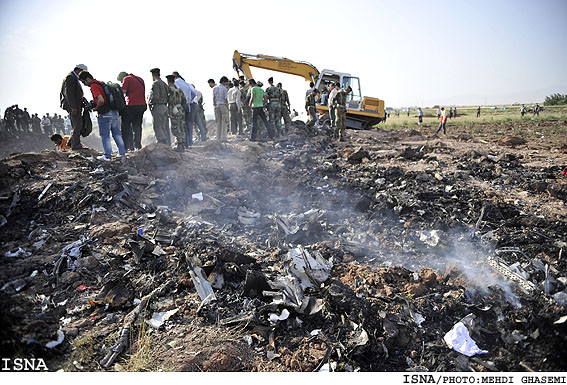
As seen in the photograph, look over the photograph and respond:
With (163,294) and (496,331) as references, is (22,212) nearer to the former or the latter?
(163,294)

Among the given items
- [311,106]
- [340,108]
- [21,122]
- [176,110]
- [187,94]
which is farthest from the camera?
[21,122]

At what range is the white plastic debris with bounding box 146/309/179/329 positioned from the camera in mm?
2557

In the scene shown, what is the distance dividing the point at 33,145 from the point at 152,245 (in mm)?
16559

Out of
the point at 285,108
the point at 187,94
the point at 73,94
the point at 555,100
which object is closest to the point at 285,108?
the point at 285,108

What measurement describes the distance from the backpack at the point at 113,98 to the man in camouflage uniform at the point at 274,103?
181 inches

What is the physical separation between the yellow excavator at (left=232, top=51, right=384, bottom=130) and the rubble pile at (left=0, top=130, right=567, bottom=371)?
25.5 feet

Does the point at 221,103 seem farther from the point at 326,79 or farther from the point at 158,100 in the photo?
the point at 326,79

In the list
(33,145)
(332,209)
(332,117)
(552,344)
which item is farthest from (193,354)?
(33,145)

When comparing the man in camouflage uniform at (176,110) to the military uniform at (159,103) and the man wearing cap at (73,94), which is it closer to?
Result: the military uniform at (159,103)

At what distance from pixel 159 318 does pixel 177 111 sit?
520 centimetres

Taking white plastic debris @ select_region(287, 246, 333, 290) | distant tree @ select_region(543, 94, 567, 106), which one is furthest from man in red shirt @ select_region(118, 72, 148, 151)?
distant tree @ select_region(543, 94, 567, 106)

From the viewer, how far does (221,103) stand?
8906 mm

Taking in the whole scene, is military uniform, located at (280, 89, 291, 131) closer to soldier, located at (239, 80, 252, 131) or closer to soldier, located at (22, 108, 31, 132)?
soldier, located at (239, 80, 252, 131)

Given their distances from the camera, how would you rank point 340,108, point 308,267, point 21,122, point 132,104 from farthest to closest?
point 21,122
point 340,108
point 132,104
point 308,267
